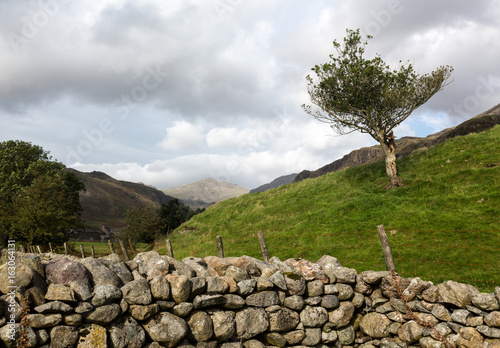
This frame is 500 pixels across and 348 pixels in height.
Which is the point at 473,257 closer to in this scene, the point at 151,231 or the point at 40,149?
the point at 151,231

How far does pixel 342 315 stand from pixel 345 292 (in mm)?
576

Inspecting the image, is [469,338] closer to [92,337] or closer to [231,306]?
[231,306]

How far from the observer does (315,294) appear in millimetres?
7227

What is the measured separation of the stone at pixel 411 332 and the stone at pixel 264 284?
141 inches

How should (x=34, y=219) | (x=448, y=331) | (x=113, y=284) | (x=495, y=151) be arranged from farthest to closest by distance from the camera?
(x=34, y=219), (x=495, y=151), (x=448, y=331), (x=113, y=284)

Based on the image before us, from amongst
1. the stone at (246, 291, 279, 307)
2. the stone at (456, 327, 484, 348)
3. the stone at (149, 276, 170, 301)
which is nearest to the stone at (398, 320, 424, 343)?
the stone at (456, 327, 484, 348)

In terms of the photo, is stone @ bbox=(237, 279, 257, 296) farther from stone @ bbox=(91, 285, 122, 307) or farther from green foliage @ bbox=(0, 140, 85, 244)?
green foliage @ bbox=(0, 140, 85, 244)

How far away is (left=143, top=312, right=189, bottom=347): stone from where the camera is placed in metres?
5.36

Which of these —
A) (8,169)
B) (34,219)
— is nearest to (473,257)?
(34,219)

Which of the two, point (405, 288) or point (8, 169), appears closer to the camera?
point (405, 288)

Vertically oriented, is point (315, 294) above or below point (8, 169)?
below

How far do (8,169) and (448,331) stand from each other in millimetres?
52316

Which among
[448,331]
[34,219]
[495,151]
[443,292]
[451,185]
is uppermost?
[34,219]

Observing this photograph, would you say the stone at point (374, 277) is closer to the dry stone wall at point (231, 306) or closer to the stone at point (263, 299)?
the dry stone wall at point (231, 306)
